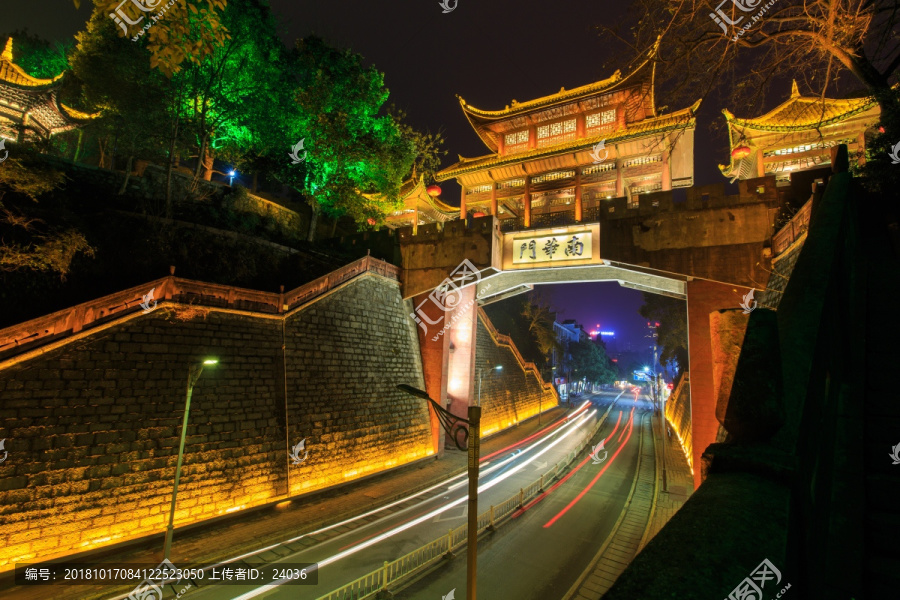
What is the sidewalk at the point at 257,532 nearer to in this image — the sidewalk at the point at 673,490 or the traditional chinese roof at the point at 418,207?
the sidewalk at the point at 673,490

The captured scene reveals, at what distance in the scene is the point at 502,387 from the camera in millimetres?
29156

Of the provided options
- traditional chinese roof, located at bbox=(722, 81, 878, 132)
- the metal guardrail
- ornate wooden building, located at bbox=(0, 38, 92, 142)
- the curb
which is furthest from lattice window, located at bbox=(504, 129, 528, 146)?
ornate wooden building, located at bbox=(0, 38, 92, 142)

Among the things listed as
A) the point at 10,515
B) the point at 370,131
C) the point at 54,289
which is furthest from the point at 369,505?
the point at 370,131

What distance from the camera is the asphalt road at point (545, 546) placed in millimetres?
8844

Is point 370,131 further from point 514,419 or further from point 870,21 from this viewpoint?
point 514,419

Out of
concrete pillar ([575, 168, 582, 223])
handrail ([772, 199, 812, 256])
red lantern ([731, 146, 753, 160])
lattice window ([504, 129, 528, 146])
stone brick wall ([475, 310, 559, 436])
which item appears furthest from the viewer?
stone brick wall ([475, 310, 559, 436])

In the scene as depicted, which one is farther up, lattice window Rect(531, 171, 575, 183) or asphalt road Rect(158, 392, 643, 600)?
lattice window Rect(531, 171, 575, 183)

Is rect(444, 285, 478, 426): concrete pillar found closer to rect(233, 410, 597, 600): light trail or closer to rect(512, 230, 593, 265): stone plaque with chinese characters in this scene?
rect(233, 410, 597, 600): light trail

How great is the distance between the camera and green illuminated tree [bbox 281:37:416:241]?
1870cm

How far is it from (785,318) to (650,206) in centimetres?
1194

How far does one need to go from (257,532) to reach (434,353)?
1055 centimetres

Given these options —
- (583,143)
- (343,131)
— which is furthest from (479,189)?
(343,131)

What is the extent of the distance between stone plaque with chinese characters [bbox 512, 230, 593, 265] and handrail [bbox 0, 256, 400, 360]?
7.69 metres

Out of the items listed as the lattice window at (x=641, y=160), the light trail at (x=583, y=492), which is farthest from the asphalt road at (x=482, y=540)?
the lattice window at (x=641, y=160)
